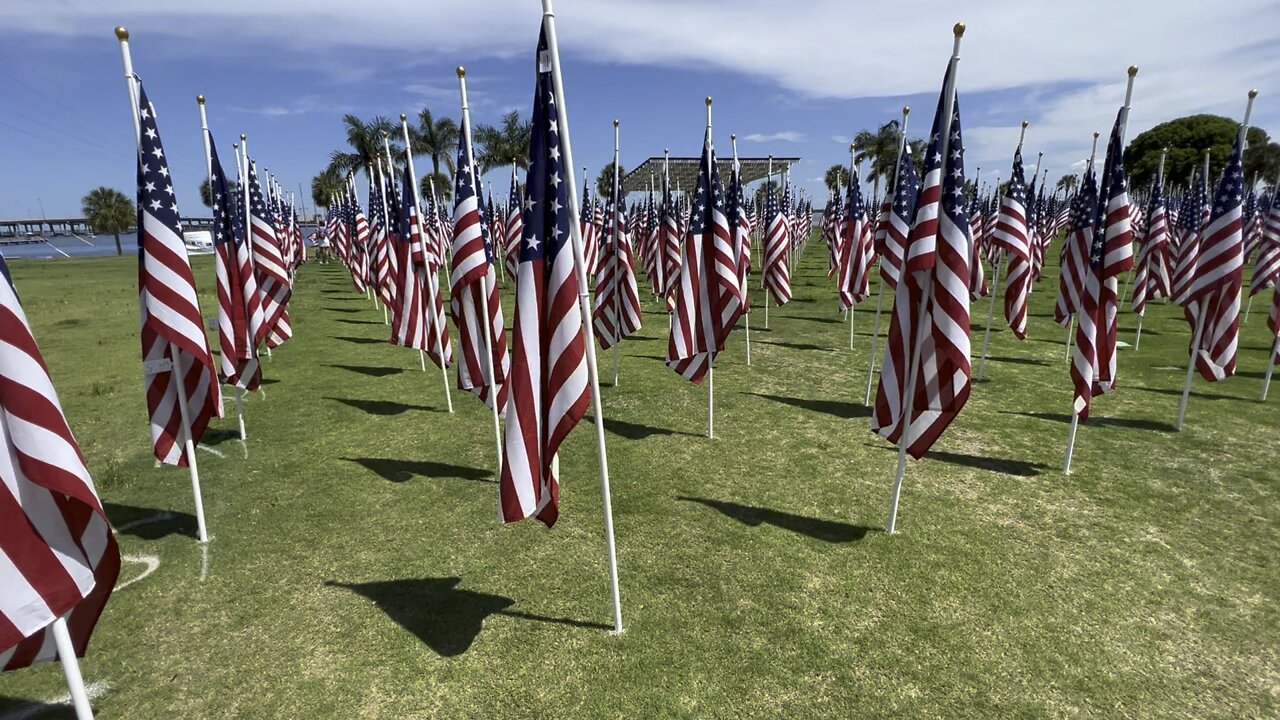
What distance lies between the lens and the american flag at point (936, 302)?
6301 mm

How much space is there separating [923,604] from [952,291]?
3.13 m

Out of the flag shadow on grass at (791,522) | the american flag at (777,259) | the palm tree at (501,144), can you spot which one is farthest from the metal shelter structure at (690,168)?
the flag shadow on grass at (791,522)

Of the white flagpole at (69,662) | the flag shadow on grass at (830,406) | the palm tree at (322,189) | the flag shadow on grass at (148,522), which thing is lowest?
the flag shadow on grass at (148,522)

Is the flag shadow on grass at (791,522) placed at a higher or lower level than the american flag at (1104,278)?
lower

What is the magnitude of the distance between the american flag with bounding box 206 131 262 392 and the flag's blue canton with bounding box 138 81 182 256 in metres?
2.61

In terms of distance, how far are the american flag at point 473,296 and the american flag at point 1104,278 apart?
307 inches

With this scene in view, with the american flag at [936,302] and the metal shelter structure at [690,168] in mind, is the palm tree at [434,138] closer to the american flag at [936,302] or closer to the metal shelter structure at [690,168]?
the metal shelter structure at [690,168]

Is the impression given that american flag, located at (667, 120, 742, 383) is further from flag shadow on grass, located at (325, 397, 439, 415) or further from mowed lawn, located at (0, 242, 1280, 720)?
flag shadow on grass, located at (325, 397, 439, 415)

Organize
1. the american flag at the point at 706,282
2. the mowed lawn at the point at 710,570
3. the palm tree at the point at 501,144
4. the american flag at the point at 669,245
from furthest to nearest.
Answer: the palm tree at the point at 501,144 → the american flag at the point at 669,245 → the american flag at the point at 706,282 → the mowed lawn at the point at 710,570

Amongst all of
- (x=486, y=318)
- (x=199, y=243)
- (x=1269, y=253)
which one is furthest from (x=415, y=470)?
(x=199, y=243)

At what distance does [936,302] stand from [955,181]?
123cm

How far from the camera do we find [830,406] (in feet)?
41.6

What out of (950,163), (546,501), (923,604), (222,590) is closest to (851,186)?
(950,163)

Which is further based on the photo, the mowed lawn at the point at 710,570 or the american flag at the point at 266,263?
the american flag at the point at 266,263
